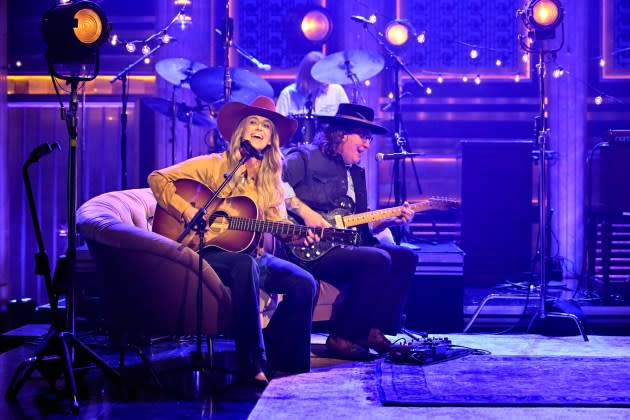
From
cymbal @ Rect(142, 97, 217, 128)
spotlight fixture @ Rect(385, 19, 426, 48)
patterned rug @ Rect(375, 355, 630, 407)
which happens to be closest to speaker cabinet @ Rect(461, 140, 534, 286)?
spotlight fixture @ Rect(385, 19, 426, 48)

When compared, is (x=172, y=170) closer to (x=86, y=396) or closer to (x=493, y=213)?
(x=86, y=396)

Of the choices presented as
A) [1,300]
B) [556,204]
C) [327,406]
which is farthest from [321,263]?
[556,204]

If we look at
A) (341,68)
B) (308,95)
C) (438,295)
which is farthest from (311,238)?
(308,95)

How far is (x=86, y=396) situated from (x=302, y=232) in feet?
4.94

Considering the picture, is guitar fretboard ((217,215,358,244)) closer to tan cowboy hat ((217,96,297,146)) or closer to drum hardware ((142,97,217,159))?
tan cowboy hat ((217,96,297,146))

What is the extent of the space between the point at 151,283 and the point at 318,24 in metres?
4.51

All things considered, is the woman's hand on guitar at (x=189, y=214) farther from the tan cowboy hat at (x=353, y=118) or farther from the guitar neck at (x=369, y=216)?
the tan cowboy hat at (x=353, y=118)

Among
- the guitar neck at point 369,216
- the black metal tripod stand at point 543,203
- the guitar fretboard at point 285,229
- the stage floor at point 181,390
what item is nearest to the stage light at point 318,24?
the black metal tripod stand at point 543,203

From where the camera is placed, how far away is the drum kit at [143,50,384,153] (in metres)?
7.22

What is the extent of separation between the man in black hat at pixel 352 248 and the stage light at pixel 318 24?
2.93 meters

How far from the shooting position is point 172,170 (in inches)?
199

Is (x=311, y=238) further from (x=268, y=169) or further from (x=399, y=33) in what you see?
(x=399, y=33)

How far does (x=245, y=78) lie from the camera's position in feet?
23.8

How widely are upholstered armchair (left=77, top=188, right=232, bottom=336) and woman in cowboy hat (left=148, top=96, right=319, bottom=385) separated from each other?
131mm
